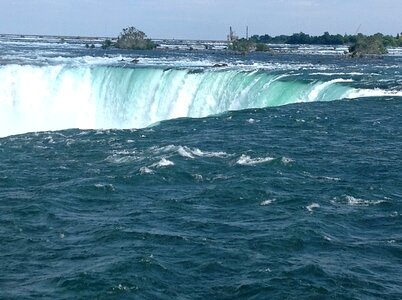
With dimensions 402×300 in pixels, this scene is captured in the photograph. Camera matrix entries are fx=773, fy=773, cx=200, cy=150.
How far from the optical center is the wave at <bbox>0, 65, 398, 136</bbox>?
3806cm

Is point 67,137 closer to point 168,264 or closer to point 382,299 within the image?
point 168,264

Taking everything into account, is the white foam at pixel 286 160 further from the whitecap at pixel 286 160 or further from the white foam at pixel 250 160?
the white foam at pixel 250 160

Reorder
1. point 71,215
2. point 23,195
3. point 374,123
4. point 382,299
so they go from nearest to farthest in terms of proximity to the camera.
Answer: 1. point 382,299
2. point 71,215
3. point 23,195
4. point 374,123

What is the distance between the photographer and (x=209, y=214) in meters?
18.1

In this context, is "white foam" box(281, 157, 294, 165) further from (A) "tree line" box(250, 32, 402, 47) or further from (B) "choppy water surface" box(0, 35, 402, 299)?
(A) "tree line" box(250, 32, 402, 47)

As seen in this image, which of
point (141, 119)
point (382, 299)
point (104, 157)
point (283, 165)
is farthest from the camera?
point (141, 119)

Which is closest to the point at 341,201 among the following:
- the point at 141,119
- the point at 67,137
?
the point at 67,137

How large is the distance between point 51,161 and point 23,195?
4.70 m

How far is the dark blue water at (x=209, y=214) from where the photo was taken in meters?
14.0

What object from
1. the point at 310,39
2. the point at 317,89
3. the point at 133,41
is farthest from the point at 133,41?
the point at 317,89

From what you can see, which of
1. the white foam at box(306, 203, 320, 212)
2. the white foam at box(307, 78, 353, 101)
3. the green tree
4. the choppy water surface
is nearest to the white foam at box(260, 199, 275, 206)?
the choppy water surface

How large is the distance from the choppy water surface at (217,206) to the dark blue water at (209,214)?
41 millimetres

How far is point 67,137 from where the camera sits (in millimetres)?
30469

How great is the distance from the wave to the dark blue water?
8891mm
